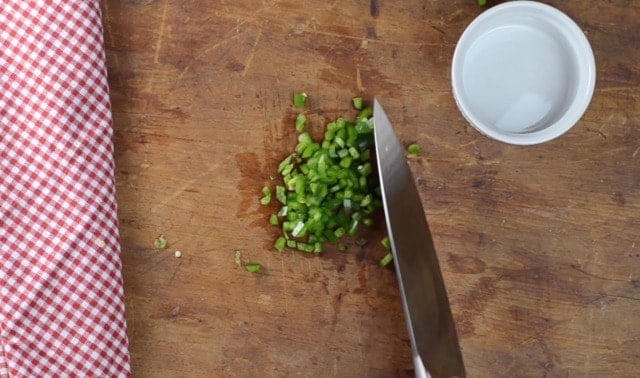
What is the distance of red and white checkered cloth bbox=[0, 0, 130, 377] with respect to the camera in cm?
132

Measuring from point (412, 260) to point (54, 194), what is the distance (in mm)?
632

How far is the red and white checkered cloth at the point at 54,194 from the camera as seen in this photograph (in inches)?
51.9

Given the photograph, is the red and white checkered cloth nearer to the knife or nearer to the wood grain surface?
the wood grain surface

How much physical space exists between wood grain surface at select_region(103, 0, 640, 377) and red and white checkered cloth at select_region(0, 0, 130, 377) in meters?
0.07

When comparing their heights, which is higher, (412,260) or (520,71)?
(520,71)

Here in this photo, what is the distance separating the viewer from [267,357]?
4.69 ft

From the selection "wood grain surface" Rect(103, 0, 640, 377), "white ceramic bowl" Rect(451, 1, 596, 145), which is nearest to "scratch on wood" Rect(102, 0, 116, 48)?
"wood grain surface" Rect(103, 0, 640, 377)

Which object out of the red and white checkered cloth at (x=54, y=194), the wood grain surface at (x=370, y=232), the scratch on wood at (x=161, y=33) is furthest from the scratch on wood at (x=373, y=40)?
the red and white checkered cloth at (x=54, y=194)

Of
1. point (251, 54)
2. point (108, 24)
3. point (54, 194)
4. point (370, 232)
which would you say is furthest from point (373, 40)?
point (54, 194)

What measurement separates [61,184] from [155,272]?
23 centimetres

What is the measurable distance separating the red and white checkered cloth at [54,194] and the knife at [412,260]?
490 mm

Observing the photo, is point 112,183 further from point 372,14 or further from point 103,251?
point 372,14

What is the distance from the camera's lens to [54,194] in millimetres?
1338

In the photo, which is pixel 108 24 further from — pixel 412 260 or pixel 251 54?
pixel 412 260
